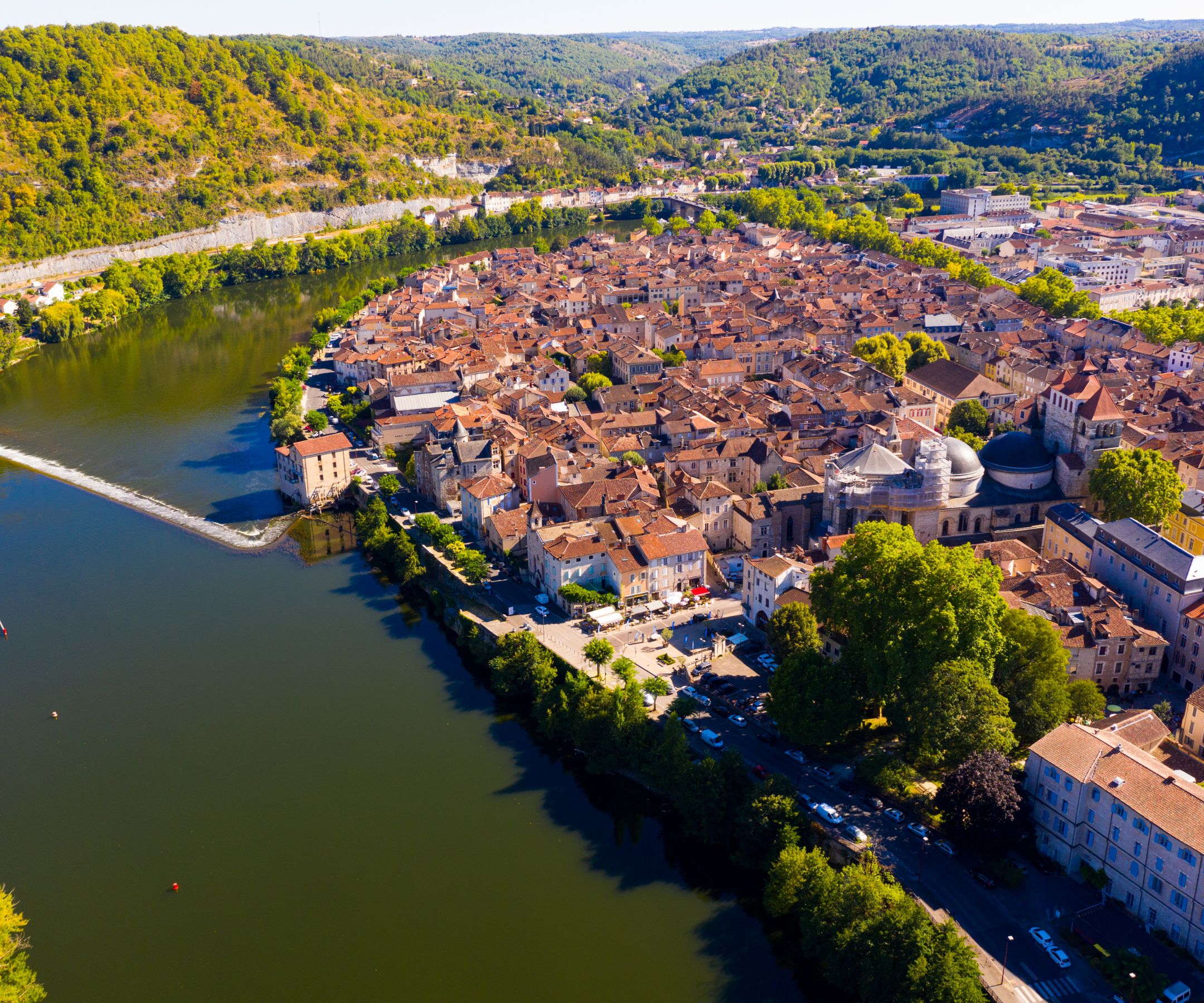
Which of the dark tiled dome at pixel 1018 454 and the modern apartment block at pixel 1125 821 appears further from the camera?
the dark tiled dome at pixel 1018 454

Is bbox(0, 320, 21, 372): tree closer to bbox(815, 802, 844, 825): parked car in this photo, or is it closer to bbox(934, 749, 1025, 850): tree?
bbox(815, 802, 844, 825): parked car

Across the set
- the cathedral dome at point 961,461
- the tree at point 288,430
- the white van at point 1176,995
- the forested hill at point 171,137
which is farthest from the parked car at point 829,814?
the forested hill at point 171,137

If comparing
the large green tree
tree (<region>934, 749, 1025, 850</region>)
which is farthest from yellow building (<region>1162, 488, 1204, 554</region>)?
tree (<region>934, 749, 1025, 850</region>)

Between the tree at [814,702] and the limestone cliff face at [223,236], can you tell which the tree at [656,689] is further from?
the limestone cliff face at [223,236]

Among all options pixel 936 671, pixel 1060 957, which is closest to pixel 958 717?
pixel 936 671

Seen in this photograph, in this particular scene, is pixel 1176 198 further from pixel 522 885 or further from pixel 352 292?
pixel 522 885

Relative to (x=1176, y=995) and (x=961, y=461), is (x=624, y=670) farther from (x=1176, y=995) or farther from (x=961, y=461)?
(x=961, y=461)

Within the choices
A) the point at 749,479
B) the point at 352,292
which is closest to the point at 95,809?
the point at 749,479
